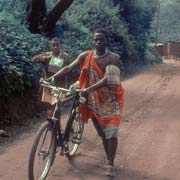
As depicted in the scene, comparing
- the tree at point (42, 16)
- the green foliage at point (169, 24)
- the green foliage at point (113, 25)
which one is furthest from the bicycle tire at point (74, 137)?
the green foliage at point (169, 24)

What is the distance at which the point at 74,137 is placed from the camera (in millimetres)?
6727

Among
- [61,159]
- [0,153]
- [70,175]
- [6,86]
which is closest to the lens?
[70,175]

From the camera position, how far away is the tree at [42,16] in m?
15.8

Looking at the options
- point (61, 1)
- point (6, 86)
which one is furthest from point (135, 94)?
point (6, 86)

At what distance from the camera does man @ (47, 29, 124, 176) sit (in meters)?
5.93

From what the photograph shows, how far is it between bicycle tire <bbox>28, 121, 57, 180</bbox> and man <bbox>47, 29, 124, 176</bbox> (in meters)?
0.67

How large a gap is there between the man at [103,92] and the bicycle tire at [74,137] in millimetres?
500

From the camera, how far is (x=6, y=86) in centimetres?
943

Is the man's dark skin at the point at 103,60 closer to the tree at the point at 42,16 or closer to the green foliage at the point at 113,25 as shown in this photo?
the green foliage at the point at 113,25

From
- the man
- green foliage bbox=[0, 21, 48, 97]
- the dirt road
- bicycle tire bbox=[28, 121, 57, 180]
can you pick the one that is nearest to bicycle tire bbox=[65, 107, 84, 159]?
the dirt road

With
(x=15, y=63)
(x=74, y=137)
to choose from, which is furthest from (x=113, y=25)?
(x=74, y=137)

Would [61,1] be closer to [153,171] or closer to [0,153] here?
[0,153]

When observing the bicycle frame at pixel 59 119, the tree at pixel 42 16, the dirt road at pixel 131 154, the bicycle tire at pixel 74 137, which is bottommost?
the dirt road at pixel 131 154

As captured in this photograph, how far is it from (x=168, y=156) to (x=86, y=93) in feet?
7.36
